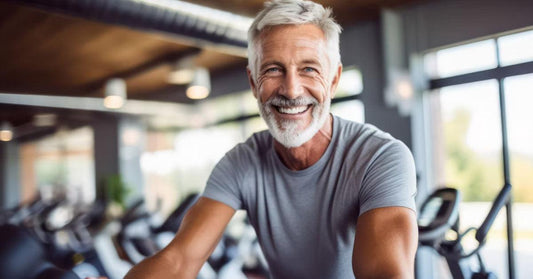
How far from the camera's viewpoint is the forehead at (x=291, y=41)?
44.4 inches

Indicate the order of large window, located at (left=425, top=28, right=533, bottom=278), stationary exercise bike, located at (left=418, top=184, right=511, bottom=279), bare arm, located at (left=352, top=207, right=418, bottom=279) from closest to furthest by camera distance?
bare arm, located at (left=352, top=207, right=418, bottom=279) < stationary exercise bike, located at (left=418, top=184, right=511, bottom=279) < large window, located at (left=425, top=28, right=533, bottom=278)

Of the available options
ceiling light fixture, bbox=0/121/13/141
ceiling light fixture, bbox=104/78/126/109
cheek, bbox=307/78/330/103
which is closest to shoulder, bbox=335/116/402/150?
cheek, bbox=307/78/330/103

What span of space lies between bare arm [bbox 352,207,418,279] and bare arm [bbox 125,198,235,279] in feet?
1.28

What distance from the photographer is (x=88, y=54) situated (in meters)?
6.47

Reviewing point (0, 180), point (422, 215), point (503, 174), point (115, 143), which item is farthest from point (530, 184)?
point (0, 180)

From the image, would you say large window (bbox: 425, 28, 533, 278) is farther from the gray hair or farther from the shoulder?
the gray hair

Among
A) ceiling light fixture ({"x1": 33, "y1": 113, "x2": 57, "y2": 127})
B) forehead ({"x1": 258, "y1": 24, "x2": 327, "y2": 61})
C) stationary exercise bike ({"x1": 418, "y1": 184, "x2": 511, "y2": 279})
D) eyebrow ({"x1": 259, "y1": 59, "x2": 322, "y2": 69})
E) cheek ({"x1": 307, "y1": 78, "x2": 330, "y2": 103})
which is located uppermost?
ceiling light fixture ({"x1": 33, "y1": 113, "x2": 57, "y2": 127})

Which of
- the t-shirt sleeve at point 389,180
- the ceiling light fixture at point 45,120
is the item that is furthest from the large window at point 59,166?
the t-shirt sleeve at point 389,180

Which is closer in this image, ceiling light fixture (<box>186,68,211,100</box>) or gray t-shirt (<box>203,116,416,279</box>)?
gray t-shirt (<box>203,116,416,279</box>)

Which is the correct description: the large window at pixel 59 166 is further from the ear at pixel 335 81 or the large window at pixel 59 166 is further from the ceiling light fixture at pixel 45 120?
the ear at pixel 335 81

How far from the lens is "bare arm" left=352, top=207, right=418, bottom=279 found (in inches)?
37.0

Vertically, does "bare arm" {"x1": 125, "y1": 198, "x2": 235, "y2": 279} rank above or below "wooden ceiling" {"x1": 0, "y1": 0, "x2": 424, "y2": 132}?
below

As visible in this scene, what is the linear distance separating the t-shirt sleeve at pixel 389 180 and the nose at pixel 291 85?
0.25 m

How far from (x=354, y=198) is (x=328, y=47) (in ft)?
1.30
